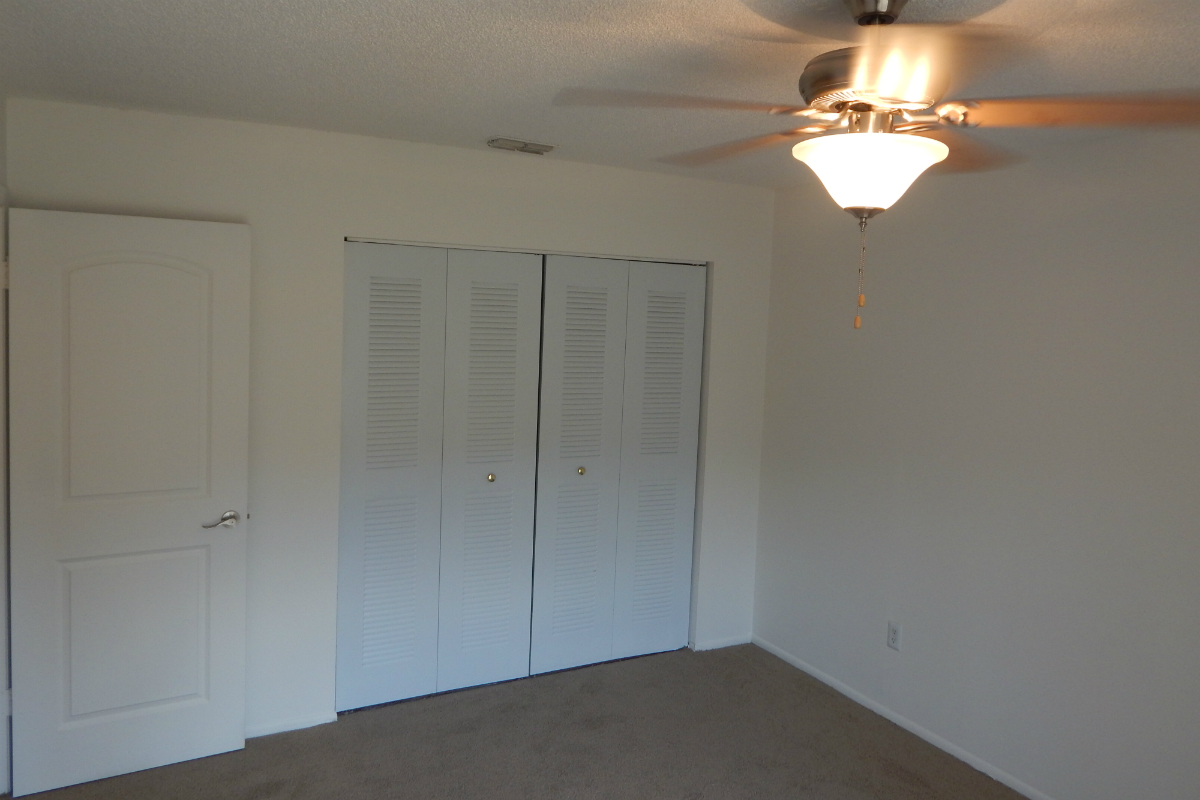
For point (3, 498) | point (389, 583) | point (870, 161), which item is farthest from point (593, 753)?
point (870, 161)

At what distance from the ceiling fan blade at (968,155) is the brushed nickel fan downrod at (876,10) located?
898 mm

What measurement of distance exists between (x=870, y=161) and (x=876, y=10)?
0.28 m


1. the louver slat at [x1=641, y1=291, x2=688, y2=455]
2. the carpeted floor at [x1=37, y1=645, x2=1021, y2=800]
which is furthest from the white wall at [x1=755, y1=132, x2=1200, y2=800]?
the louver slat at [x1=641, y1=291, x2=688, y2=455]

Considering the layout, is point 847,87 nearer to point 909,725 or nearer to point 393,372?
point 393,372

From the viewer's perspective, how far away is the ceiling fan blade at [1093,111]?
6.93 ft

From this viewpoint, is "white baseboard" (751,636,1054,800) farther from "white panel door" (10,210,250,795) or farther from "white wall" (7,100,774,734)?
"white panel door" (10,210,250,795)

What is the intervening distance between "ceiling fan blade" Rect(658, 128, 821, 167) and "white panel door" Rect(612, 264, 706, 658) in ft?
1.89

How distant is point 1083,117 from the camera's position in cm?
230

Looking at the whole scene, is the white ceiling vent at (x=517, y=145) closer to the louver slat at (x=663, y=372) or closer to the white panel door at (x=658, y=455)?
the white panel door at (x=658, y=455)

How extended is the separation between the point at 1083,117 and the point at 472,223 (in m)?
2.13

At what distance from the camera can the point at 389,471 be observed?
129 inches

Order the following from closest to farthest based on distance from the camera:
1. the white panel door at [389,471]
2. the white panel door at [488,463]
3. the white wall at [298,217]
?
the white wall at [298,217] < the white panel door at [389,471] < the white panel door at [488,463]

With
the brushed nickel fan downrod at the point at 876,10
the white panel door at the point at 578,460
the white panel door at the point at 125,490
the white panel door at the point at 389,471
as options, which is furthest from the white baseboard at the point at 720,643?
the brushed nickel fan downrod at the point at 876,10

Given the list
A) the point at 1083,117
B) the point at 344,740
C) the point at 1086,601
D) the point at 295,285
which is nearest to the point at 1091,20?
the point at 1083,117
